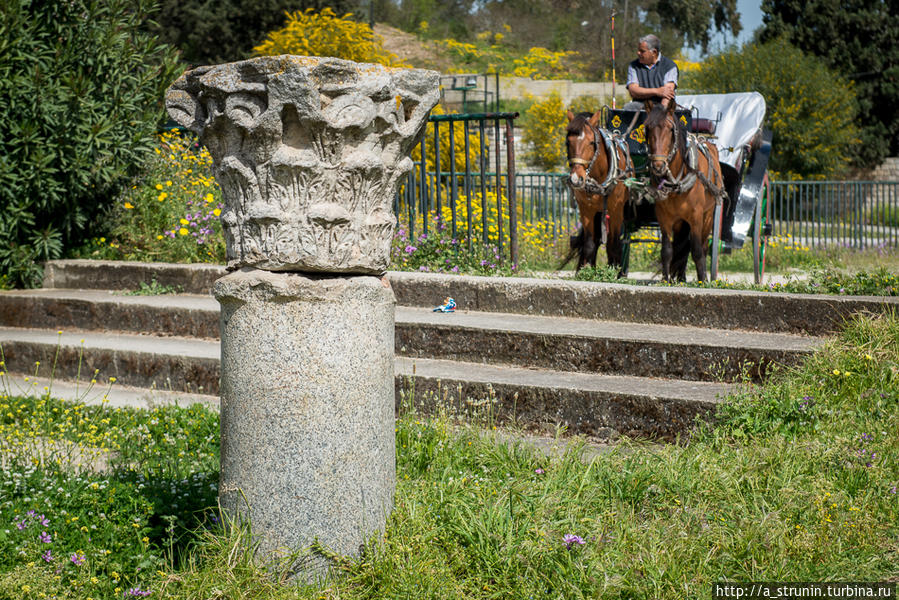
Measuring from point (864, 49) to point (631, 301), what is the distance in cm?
2930

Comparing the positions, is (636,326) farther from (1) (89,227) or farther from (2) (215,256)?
(1) (89,227)

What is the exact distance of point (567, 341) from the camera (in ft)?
18.7

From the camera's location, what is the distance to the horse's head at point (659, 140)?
8.15 meters

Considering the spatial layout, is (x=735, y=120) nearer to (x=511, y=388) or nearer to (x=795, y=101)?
(x=511, y=388)

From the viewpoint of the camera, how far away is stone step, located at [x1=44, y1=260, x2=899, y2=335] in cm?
558

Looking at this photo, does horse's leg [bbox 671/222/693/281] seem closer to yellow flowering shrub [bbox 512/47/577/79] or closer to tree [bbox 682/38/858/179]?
tree [bbox 682/38/858/179]

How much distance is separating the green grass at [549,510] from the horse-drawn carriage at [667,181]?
11.9 ft

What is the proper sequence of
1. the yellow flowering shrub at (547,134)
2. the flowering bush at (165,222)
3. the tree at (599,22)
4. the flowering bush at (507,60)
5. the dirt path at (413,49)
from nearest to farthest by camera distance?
the flowering bush at (165,222)
the yellow flowering shrub at (547,134)
the dirt path at (413,49)
the flowering bush at (507,60)
the tree at (599,22)

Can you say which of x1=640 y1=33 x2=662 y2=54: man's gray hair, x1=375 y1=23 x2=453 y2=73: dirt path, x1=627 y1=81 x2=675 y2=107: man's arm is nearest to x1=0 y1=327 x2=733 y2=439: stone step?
x1=627 y1=81 x2=675 y2=107: man's arm

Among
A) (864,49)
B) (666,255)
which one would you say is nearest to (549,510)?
(666,255)

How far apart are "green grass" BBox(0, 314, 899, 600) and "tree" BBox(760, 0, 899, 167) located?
29208 millimetres

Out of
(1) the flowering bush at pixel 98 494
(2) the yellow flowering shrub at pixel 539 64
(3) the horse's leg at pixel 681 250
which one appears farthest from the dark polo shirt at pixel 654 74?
(2) the yellow flowering shrub at pixel 539 64

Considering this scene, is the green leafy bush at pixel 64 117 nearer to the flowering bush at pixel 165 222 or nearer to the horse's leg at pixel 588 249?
the flowering bush at pixel 165 222

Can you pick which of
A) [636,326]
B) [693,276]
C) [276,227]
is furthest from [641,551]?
[693,276]
